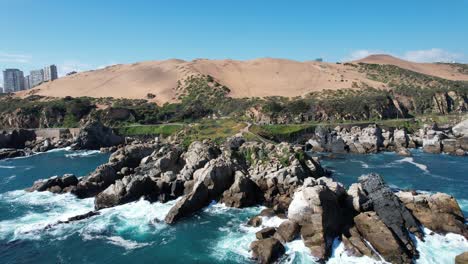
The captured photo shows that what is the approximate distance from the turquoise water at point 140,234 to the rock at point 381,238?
1766mm

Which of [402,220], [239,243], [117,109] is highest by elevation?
[117,109]

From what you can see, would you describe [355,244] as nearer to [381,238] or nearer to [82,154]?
[381,238]

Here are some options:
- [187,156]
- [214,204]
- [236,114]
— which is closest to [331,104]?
[236,114]

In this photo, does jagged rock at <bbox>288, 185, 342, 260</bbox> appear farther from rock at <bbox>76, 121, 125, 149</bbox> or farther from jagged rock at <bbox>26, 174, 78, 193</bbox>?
rock at <bbox>76, 121, 125, 149</bbox>

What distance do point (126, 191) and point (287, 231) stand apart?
870 inches

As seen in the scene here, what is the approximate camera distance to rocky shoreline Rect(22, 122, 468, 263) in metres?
31.6

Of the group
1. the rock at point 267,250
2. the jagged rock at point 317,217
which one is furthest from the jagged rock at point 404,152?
the rock at point 267,250

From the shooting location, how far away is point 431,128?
87.0 metres

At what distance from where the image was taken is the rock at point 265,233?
33812 millimetres

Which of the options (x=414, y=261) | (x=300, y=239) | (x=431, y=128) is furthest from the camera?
(x=431, y=128)

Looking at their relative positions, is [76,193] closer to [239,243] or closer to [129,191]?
[129,191]

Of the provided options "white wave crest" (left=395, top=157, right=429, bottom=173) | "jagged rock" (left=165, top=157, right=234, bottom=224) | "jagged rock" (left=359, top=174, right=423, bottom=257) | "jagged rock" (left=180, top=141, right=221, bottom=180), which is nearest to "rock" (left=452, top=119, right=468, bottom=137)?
"white wave crest" (left=395, top=157, right=429, bottom=173)

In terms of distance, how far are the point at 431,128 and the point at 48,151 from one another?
92369 millimetres

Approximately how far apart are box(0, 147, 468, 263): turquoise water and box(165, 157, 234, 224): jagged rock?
1172 mm
